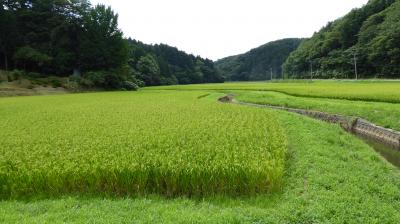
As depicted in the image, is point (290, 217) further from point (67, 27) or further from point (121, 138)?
point (67, 27)

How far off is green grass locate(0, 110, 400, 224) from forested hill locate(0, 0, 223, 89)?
44295 millimetres

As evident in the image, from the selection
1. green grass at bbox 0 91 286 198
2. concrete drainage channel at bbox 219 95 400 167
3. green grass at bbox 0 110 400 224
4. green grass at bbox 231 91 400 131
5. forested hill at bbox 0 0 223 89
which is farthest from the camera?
forested hill at bbox 0 0 223 89

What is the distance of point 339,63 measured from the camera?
7225cm

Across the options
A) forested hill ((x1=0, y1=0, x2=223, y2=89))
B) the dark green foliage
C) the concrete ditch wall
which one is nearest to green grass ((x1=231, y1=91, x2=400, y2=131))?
the concrete ditch wall

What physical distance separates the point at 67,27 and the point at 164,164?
5010 cm

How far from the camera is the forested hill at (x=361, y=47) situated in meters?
58.7

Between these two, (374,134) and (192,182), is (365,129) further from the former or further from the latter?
(192,182)

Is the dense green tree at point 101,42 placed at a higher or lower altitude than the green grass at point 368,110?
higher

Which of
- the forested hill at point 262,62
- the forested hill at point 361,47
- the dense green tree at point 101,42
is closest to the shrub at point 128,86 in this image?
the dense green tree at point 101,42

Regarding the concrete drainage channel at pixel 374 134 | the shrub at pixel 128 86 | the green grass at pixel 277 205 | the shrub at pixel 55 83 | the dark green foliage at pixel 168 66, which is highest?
the dark green foliage at pixel 168 66

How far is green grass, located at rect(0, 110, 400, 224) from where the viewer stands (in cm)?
550

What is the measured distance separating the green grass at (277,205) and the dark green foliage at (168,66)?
8043cm

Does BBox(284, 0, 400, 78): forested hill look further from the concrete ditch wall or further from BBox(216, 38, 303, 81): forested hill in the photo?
BBox(216, 38, 303, 81): forested hill

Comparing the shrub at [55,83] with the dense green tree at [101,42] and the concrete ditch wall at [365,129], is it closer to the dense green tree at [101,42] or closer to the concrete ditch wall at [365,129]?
the dense green tree at [101,42]
